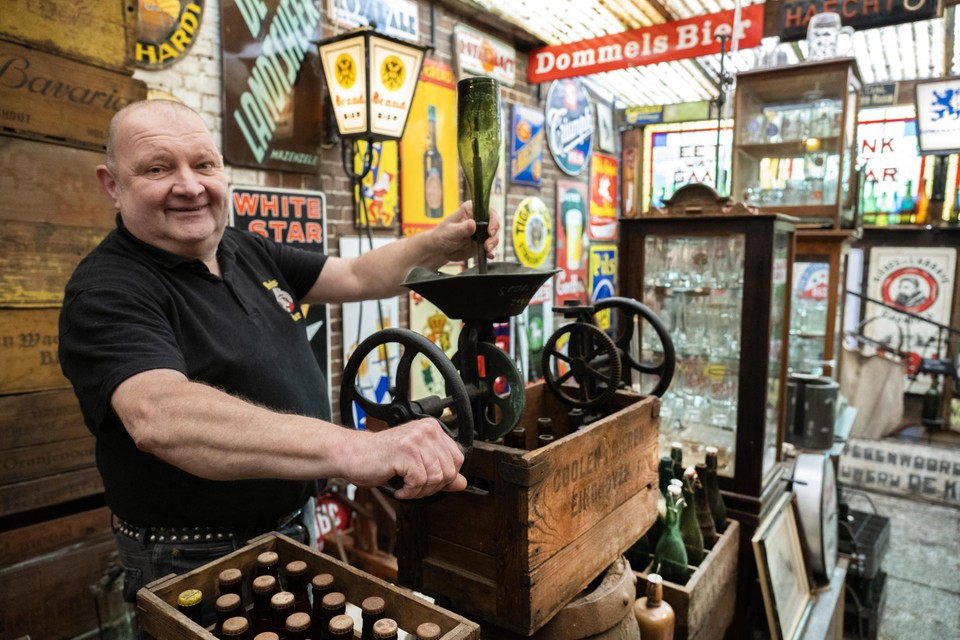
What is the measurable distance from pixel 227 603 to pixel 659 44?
3935 mm

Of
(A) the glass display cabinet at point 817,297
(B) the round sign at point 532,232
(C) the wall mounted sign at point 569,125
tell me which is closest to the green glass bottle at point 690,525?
(A) the glass display cabinet at point 817,297

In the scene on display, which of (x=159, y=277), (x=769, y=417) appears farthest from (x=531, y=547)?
(x=769, y=417)

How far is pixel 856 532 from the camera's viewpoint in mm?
3533

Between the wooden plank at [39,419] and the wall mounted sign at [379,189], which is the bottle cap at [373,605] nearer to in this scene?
the wooden plank at [39,419]

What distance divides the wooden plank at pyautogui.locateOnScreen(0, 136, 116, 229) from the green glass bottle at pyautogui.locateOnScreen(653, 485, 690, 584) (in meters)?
2.29

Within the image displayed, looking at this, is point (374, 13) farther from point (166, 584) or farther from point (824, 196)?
point (166, 584)

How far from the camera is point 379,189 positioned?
376 cm

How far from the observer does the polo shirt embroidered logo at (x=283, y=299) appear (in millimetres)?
1761

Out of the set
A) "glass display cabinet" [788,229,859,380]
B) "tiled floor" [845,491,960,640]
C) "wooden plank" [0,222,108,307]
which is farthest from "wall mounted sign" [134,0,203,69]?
"tiled floor" [845,491,960,640]

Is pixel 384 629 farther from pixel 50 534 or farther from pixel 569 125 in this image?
pixel 569 125

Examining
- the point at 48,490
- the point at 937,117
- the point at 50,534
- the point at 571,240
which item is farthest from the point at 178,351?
the point at 937,117

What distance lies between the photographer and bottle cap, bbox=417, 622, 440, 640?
3.16ft

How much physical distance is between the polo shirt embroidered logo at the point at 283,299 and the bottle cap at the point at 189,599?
0.83 meters

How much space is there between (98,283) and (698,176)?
6.88 m
